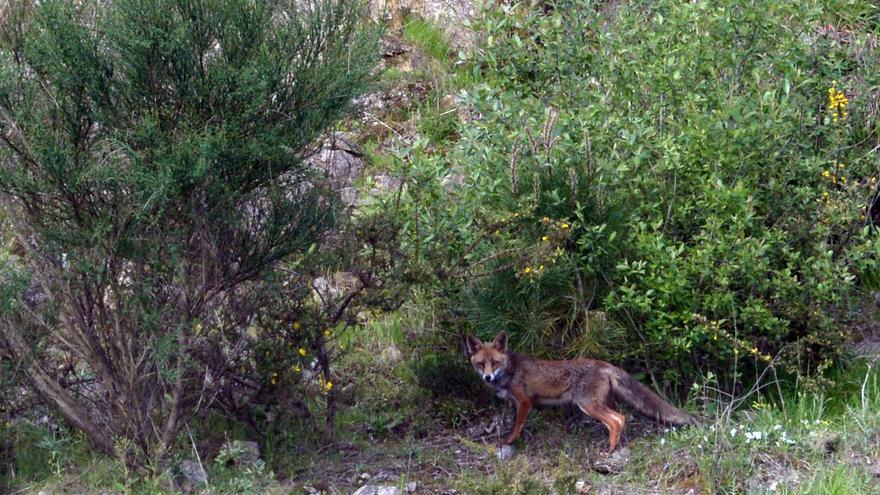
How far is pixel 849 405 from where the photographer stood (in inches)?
349

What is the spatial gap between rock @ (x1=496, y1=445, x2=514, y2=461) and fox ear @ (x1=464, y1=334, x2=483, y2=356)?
80cm

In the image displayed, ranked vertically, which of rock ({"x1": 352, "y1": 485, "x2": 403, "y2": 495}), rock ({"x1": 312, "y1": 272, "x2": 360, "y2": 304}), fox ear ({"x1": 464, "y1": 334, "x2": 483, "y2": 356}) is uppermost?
rock ({"x1": 312, "y1": 272, "x2": 360, "y2": 304})

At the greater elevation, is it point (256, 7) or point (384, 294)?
point (256, 7)

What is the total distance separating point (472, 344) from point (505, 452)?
0.91 metres

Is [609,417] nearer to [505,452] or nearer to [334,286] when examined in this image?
[505,452]

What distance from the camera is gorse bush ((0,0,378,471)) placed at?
7043 mm

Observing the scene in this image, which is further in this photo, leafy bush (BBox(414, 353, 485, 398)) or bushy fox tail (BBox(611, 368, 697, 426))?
leafy bush (BBox(414, 353, 485, 398))

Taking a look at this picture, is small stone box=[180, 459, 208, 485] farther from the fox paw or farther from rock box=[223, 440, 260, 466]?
the fox paw

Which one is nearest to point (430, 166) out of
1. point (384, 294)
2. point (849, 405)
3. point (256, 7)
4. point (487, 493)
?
point (384, 294)

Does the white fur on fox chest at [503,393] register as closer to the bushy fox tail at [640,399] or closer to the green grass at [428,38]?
the bushy fox tail at [640,399]

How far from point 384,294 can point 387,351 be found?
2424 millimetres

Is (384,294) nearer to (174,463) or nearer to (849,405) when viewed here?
(174,463)

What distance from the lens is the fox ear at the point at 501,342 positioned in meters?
8.81

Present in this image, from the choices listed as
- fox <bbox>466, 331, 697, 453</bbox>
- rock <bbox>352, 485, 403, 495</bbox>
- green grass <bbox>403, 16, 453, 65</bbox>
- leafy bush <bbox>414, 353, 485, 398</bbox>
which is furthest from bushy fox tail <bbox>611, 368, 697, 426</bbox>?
green grass <bbox>403, 16, 453, 65</bbox>
